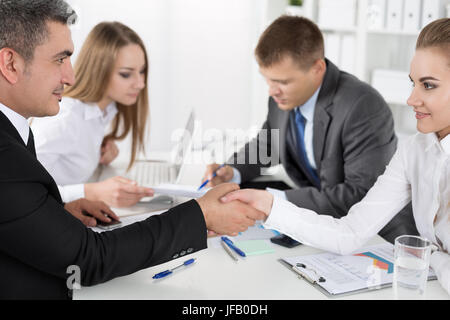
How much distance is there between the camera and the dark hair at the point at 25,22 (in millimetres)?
1102

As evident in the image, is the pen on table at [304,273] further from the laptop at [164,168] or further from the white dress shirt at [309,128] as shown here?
the white dress shirt at [309,128]

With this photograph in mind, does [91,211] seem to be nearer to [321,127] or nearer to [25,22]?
[25,22]

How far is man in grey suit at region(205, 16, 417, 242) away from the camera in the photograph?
185 cm

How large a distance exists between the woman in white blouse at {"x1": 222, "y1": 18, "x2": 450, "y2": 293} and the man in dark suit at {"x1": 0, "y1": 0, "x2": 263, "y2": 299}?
237 millimetres

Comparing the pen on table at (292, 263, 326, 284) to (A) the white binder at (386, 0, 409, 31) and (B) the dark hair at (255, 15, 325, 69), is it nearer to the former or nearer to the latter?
(B) the dark hair at (255, 15, 325, 69)

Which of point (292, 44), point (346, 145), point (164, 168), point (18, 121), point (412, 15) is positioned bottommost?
point (164, 168)

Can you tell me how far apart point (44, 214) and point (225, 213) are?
0.47 metres

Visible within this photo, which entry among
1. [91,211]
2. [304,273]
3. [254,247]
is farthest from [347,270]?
[91,211]

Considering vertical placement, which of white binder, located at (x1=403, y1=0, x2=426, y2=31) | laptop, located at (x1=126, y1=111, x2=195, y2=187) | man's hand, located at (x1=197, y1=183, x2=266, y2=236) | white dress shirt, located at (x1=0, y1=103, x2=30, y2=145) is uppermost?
white binder, located at (x1=403, y1=0, x2=426, y2=31)

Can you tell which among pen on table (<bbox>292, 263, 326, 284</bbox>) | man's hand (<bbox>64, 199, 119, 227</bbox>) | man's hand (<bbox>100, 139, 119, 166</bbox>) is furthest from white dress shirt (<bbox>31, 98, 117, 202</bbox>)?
pen on table (<bbox>292, 263, 326, 284</bbox>)

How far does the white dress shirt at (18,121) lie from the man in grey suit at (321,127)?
3.16 feet

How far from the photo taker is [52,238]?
3.32ft
